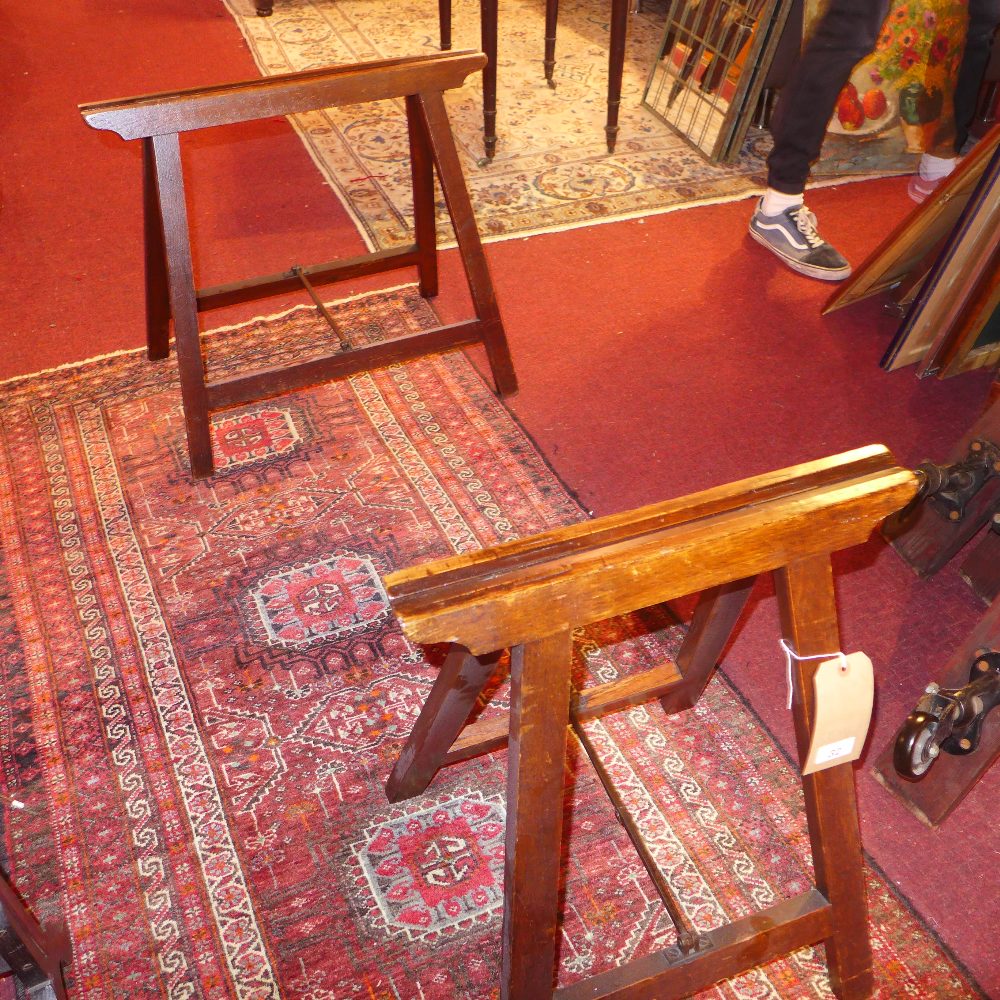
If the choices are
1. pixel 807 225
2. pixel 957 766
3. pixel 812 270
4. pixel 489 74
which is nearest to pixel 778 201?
pixel 807 225

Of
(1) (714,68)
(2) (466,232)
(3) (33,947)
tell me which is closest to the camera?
(3) (33,947)

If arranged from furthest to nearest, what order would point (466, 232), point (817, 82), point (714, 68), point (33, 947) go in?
point (714, 68) < point (817, 82) < point (466, 232) < point (33, 947)

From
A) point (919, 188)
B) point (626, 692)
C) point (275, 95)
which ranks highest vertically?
point (275, 95)

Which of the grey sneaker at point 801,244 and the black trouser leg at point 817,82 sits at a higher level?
the black trouser leg at point 817,82

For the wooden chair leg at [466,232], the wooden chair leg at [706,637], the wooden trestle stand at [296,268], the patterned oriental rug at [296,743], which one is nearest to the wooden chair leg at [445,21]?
the wooden trestle stand at [296,268]

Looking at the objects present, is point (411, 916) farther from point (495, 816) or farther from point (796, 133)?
point (796, 133)

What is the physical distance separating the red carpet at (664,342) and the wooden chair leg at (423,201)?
0.39 feet

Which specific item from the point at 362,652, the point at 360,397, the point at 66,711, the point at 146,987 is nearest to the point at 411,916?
the point at 146,987

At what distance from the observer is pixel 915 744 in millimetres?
1683

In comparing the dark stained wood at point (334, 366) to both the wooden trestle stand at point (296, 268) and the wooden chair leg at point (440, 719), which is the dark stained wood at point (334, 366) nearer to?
the wooden trestle stand at point (296, 268)

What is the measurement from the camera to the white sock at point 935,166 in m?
3.82

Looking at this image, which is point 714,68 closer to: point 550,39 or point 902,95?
point 902,95

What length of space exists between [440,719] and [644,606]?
20.8 inches

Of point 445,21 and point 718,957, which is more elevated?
point 445,21
